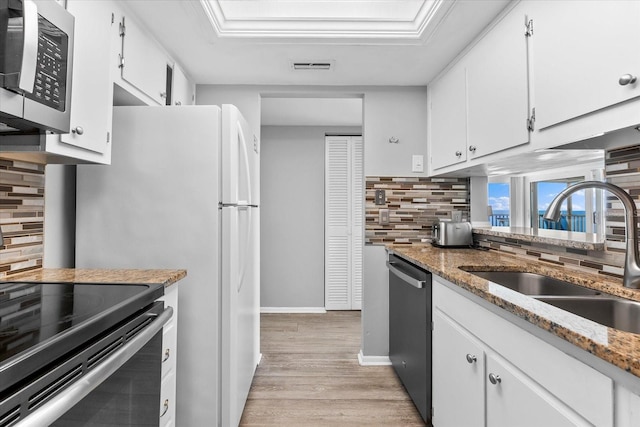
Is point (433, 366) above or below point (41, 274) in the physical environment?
below

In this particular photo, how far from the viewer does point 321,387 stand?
2.29 m

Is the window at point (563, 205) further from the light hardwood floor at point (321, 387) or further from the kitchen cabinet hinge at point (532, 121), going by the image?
the light hardwood floor at point (321, 387)

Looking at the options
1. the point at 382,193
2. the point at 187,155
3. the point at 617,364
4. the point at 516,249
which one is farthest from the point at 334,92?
the point at 617,364

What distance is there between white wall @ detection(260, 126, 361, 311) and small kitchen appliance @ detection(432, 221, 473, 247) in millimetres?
1920

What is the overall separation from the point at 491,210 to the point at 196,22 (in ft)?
7.80

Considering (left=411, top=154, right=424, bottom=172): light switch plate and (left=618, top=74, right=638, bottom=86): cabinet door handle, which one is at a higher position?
(left=411, top=154, right=424, bottom=172): light switch plate

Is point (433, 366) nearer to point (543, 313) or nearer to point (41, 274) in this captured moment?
point (543, 313)

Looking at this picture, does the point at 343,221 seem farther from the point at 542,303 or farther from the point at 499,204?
the point at 542,303

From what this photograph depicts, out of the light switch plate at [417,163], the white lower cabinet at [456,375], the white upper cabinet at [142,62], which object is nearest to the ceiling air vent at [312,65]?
the white upper cabinet at [142,62]

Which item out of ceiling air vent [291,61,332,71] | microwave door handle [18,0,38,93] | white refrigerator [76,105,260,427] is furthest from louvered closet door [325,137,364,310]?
microwave door handle [18,0,38,93]

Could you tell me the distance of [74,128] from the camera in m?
1.23

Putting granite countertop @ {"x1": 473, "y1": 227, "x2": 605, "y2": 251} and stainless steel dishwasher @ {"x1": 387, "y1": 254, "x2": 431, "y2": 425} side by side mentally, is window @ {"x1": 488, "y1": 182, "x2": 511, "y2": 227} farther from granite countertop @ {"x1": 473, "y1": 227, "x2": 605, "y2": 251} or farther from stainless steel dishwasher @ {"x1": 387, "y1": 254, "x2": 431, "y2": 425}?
stainless steel dishwasher @ {"x1": 387, "y1": 254, "x2": 431, "y2": 425}

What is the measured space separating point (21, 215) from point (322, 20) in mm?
1723

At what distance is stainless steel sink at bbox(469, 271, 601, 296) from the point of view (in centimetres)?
142
